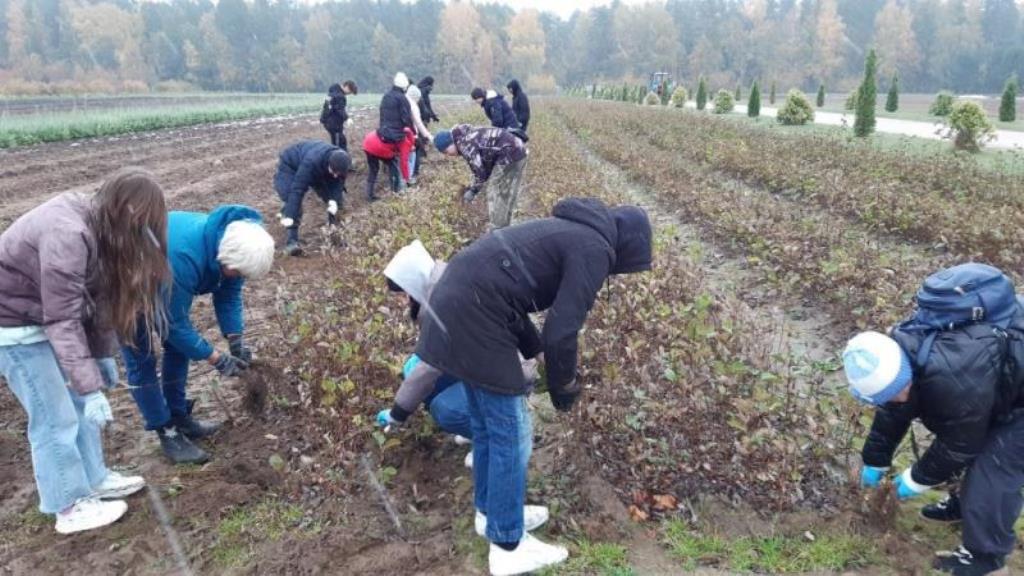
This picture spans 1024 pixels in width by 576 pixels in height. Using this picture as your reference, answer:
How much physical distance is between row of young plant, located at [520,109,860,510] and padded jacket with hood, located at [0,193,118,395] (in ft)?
7.59

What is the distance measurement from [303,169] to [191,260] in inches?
154

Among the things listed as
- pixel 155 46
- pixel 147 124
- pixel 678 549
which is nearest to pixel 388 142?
pixel 678 549

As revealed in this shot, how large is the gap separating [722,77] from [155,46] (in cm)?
6557

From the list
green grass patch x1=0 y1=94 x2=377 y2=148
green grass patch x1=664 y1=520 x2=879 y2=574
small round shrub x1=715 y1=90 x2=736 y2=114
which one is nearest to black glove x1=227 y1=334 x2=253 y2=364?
green grass patch x1=664 y1=520 x2=879 y2=574

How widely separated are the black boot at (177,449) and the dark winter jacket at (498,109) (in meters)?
7.76

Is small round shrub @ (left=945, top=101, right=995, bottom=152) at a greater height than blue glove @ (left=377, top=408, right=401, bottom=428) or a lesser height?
greater

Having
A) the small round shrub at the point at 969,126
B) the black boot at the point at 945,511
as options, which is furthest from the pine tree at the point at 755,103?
the black boot at the point at 945,511

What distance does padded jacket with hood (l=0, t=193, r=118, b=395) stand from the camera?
94.3 inches

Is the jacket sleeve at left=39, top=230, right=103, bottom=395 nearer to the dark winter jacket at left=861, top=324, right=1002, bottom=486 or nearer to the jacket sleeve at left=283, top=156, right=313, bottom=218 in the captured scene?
the dark winter jacket at left=861, top=324, right=1002, bottom=486

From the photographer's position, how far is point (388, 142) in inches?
353

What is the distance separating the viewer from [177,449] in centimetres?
345

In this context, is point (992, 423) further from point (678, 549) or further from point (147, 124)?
point (147, 124)

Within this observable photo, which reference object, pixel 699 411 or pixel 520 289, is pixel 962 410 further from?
pixel 520 289

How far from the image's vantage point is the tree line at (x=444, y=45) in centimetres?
6938
